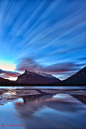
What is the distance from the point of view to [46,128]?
8.64 m

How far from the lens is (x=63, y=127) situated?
8.92 meters

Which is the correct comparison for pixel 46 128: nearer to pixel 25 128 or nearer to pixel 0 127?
pixel 25 128

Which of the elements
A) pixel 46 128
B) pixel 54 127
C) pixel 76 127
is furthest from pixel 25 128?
pixel 76 127

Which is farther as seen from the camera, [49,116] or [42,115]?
[42,115]

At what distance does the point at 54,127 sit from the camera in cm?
888

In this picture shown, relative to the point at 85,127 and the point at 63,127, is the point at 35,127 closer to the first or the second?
the point at 63,127

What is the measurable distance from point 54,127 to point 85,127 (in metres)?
2.42

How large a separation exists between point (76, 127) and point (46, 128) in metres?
2.36

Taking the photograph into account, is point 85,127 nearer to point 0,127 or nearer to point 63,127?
point 63,127

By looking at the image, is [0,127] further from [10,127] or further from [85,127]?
[85,127]

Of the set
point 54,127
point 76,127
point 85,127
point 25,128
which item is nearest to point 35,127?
point 25,128

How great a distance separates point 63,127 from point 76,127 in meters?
1.01

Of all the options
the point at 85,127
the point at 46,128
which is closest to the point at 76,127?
the point at 85,127

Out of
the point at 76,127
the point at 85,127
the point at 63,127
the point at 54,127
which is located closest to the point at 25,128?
the point at 54,127
